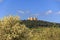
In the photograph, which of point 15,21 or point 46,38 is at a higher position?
point 15,21

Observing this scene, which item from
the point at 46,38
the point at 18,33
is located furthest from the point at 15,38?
the point at 46,38

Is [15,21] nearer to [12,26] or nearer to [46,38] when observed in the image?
[12,26]

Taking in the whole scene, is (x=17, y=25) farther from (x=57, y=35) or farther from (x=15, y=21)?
(x=57, y=35)

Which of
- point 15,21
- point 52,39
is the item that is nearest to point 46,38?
point 52,39

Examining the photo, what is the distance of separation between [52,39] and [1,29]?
15408mm

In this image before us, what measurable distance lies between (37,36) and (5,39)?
15386 millimetres

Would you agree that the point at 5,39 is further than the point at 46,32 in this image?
No

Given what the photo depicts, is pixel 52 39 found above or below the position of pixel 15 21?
below

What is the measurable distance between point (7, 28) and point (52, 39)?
595 inches

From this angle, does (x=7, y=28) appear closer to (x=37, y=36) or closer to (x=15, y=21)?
(x=15, y=21)

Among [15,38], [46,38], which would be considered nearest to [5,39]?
[15,38]

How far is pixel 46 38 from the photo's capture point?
37938 mm

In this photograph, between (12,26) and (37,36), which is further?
(37,36)

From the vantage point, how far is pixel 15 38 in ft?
77.1
